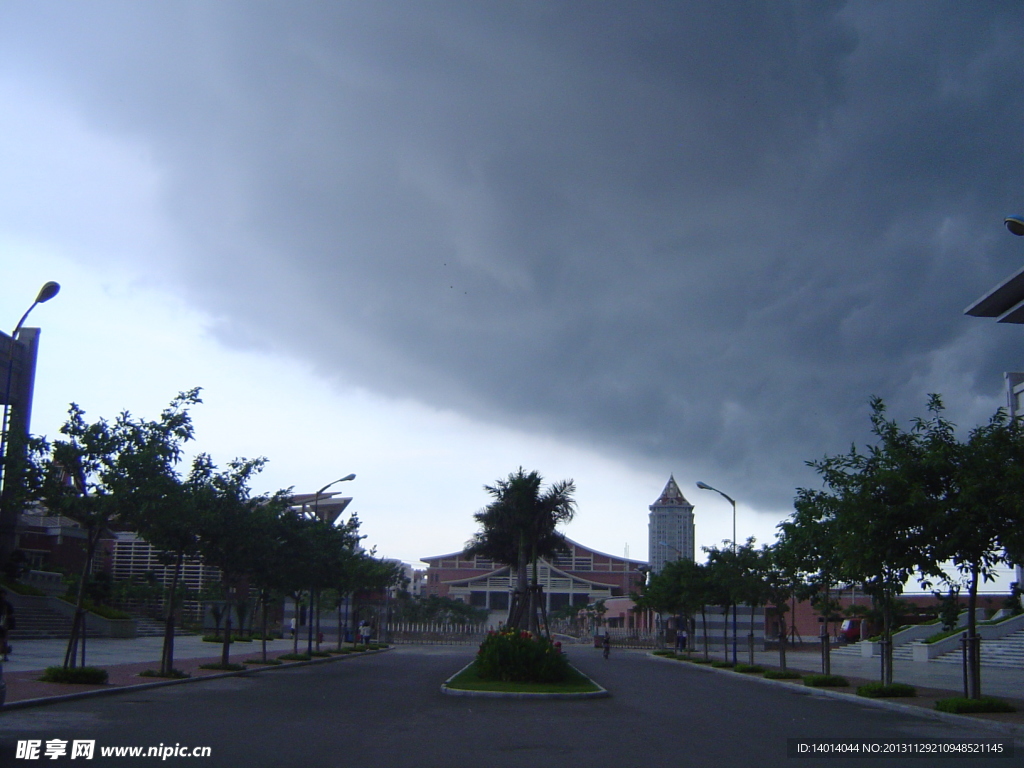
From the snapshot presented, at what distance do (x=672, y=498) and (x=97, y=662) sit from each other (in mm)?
173612

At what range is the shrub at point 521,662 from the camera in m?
24.1

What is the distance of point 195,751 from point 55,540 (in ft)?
179

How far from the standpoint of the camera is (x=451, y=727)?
49.1 feet

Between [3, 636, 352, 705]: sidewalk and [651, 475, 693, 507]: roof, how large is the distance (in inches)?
6153

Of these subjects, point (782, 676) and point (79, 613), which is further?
point (782, 676)

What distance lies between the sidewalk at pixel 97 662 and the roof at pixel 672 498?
15628cm

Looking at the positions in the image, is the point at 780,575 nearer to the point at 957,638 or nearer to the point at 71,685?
the point at 957,638

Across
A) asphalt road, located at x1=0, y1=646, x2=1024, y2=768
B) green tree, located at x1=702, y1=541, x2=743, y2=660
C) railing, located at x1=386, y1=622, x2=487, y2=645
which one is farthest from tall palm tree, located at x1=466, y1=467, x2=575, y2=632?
railing, located at x1=386, y1=622, x2=487, y2=645

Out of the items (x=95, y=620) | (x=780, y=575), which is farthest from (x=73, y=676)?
(x=95, y=620)

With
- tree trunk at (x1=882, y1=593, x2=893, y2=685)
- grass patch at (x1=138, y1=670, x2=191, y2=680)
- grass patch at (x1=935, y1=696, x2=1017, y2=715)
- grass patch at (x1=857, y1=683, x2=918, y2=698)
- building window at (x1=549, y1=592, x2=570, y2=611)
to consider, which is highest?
tree trunk at (x1=882, y1=593, x2=893, y2=685)

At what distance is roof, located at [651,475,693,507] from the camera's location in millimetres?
194500

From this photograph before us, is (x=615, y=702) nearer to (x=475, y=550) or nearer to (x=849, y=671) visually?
(x=849, y=671)

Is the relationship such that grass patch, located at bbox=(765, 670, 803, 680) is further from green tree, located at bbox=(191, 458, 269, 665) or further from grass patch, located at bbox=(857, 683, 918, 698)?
green tree, located at bbox=(191, 458, 269, 665)

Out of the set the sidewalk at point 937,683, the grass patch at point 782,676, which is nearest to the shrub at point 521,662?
the sidewalk at point 937,683
